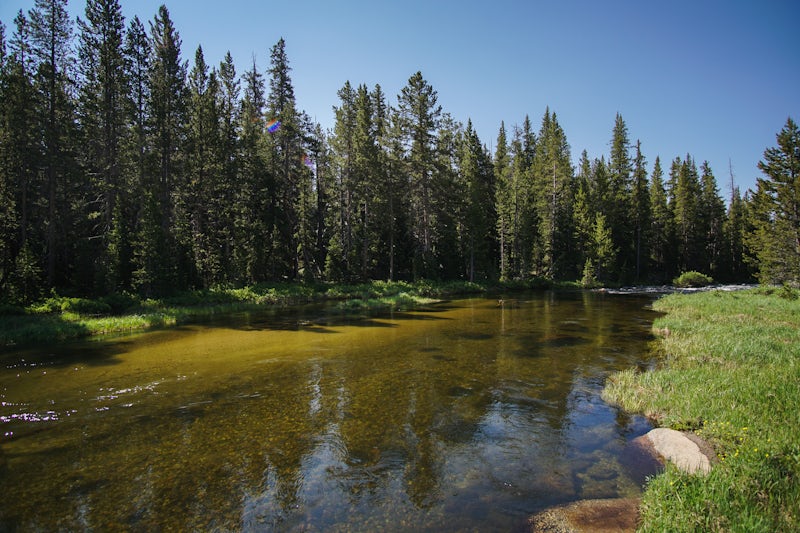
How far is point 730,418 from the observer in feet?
24.4

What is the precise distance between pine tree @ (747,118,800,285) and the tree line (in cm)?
16

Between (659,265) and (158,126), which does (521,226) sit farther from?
(158,126)

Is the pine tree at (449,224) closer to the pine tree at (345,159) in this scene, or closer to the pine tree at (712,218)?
the pine tree at (345,159)

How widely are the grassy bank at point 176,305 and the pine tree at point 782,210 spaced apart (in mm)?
26074

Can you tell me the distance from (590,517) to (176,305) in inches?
1113

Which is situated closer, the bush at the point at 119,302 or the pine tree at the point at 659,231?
the bush at the point at 119,302

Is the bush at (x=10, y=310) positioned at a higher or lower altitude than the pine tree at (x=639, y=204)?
lower

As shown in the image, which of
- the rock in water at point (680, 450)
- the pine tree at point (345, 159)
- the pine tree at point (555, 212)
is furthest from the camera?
the pine tree at point (555, 212)

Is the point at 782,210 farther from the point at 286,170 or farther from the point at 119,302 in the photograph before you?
the point at 119,302

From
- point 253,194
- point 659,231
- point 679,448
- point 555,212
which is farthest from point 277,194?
point 659,231

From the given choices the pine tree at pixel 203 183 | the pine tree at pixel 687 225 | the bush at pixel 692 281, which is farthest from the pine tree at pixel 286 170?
the pine tree at pixel 687 225

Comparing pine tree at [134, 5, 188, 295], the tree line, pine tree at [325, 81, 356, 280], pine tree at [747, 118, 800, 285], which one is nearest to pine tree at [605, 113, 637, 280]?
the tree line

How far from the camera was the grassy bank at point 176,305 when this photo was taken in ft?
64.6

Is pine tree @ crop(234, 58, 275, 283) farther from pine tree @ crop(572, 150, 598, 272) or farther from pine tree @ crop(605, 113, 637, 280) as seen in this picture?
pine tree @ crop(605, 113, 637, 280)
